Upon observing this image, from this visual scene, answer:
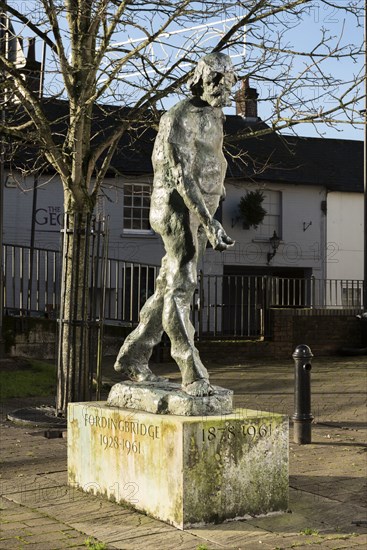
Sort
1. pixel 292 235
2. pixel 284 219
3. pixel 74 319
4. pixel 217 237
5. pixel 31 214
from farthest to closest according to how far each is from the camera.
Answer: pixel 292 235 → pixel 284 219 → pixel 31 214 → pixel 74 319 → pixel 217 237

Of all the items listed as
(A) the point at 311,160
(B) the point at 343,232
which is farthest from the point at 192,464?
(A) the point at 311,160

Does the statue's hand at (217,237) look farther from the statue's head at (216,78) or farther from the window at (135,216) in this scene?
the window at (135,216)

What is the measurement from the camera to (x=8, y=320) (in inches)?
615

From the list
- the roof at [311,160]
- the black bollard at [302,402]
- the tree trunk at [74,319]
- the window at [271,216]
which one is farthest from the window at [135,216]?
the black bollard at [302,402]

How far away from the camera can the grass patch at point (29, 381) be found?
13031 millimetres

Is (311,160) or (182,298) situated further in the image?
(311,160)

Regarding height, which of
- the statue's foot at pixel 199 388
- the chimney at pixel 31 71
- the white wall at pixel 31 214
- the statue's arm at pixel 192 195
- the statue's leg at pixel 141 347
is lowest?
the statue's foot at pixel 199 388

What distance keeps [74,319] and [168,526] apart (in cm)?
500

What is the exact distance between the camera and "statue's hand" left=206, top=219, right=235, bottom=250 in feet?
20.2

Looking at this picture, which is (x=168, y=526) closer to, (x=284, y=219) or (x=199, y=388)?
(x=199, y=388)

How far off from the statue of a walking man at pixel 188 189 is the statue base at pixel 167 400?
108mm

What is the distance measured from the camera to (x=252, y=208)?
1123 inches

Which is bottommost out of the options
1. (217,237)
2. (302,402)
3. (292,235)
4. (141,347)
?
(302,402)

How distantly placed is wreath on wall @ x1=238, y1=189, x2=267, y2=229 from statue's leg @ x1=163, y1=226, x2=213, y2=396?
2198 centimetres
